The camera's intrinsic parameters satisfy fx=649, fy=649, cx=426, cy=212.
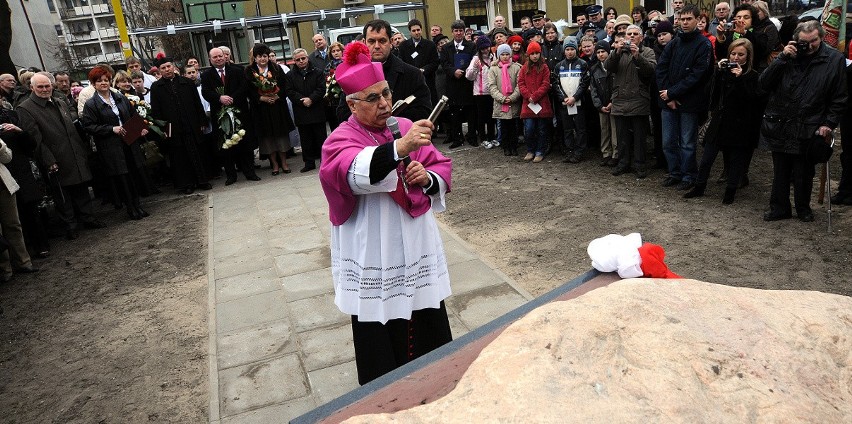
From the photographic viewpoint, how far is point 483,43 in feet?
34.3

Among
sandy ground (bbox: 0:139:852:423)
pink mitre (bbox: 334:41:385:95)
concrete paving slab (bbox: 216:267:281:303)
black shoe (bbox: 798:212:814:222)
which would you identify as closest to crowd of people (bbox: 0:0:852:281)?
black shoe (bbox: 798:212:814:222)

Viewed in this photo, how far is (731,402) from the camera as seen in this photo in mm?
1643

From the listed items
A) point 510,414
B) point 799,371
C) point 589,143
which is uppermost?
point 510,414

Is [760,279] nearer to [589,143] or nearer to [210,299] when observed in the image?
[210,299]

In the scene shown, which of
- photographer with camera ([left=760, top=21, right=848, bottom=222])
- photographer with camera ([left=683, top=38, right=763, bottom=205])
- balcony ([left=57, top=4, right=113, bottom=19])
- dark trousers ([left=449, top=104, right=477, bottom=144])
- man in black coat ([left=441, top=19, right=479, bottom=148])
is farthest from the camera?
balcony ([left=57, top=4, right=113, bottom=19])

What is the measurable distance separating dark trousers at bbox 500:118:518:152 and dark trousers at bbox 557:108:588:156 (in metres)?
0.92

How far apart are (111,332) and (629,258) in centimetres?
437

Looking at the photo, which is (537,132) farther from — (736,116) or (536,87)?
(736,116)

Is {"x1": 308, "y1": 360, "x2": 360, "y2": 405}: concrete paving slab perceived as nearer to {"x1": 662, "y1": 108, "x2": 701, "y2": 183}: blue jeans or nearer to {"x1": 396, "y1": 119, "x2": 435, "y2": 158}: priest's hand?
{"x1": 396, "y1": 119, "x2": 435, "y2": 158}: priest's hand

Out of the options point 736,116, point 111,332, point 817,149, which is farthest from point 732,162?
point 111,332

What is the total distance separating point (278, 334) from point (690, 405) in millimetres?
3655

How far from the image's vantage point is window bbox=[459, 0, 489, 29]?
1077 inches

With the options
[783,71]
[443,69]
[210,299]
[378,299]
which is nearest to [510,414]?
[378,299]

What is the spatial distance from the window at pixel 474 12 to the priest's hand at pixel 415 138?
25.8m
